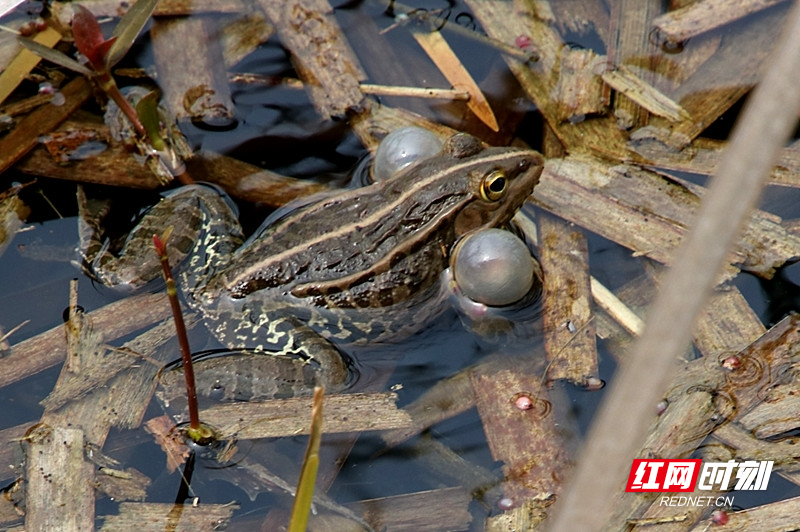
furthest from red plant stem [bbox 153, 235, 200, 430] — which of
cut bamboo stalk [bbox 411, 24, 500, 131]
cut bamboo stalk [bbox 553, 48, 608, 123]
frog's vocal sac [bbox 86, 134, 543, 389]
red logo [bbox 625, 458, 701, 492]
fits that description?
cut bamboo stalk [bbox 553, 48, 608, 123]

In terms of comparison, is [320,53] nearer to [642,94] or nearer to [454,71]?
[454,71]

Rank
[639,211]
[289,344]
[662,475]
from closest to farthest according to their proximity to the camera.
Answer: [662,475] → [289,344] → [639,211]

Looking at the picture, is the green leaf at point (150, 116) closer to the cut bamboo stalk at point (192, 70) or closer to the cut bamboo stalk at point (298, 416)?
the cut bamboo stalk at point (192, 70)

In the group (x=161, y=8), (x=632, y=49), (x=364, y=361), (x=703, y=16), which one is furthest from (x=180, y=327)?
(x=703, y=16)

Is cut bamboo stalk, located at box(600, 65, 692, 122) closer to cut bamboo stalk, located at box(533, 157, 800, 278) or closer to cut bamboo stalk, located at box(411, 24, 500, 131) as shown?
cut bamboo stalk, located at box(533, 157, 800, 278)

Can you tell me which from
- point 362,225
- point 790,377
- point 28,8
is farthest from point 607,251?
point 28,8

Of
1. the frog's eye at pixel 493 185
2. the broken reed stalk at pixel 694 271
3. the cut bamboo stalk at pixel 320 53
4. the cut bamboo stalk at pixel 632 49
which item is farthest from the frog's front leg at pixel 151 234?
the broken reed stalk at pixel 694 271

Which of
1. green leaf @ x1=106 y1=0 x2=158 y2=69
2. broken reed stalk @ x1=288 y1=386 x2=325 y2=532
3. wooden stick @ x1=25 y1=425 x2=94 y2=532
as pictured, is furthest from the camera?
green leaf @ x1=106 y1=0 x2=158 y2=69
